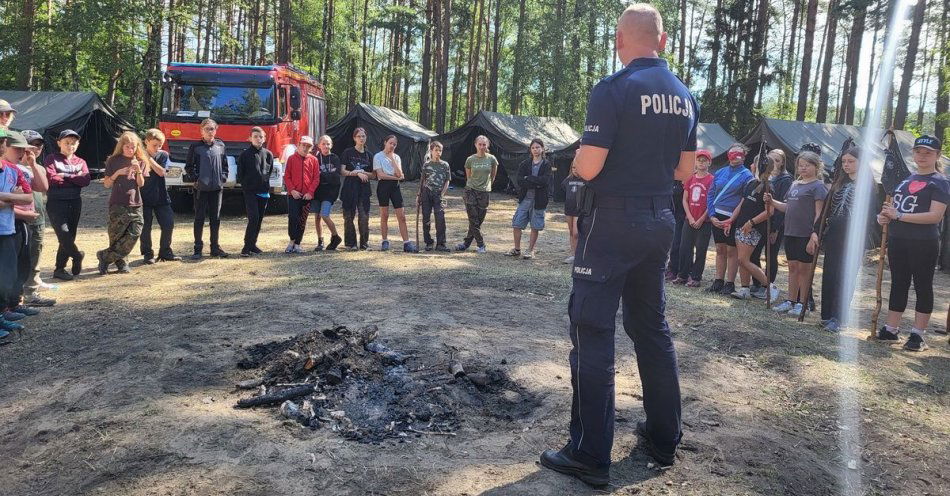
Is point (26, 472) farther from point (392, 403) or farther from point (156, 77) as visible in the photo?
point (156, 77)

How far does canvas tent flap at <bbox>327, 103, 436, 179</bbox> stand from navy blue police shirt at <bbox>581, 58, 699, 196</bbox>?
20.3 m

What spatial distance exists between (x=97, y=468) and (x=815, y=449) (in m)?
3.71

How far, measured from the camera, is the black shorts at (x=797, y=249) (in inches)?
277

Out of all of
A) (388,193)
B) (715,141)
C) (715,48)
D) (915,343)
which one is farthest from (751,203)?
(715,48)

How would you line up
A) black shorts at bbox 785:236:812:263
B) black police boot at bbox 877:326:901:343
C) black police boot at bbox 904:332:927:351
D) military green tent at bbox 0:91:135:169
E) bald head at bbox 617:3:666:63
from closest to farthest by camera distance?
1. bald head at bbox 617:3:666:63
2. black police boot at bbox 904:332:927:351
3. black police boot at bbox 877:326:901:343
4. black shorts at bbox 785:236:812:263
5. military green tent at bbox 0:91:135:169

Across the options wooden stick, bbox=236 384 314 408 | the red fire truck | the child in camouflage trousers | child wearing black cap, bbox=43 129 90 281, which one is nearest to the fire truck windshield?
the red fire truck

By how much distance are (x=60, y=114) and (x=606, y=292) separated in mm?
20521

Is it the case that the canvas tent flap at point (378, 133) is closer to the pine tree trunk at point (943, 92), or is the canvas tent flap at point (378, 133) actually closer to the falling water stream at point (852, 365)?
the pine tree trunk at point (943, 92)

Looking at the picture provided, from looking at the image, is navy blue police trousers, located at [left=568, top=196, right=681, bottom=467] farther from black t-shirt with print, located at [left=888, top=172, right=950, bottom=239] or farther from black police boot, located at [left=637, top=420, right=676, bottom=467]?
black t-shirt with print, located at [left=888, top=172, right=950, bottom=239]

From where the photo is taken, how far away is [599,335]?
288cm

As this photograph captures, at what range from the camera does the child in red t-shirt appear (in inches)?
324

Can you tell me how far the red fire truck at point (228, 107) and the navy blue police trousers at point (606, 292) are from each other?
460 inches

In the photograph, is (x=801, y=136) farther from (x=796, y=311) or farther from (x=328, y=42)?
(x=328, y=42)

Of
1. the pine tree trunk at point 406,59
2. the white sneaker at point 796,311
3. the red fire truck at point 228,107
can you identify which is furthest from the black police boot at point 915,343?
the pine tree trunk at point 406,59
